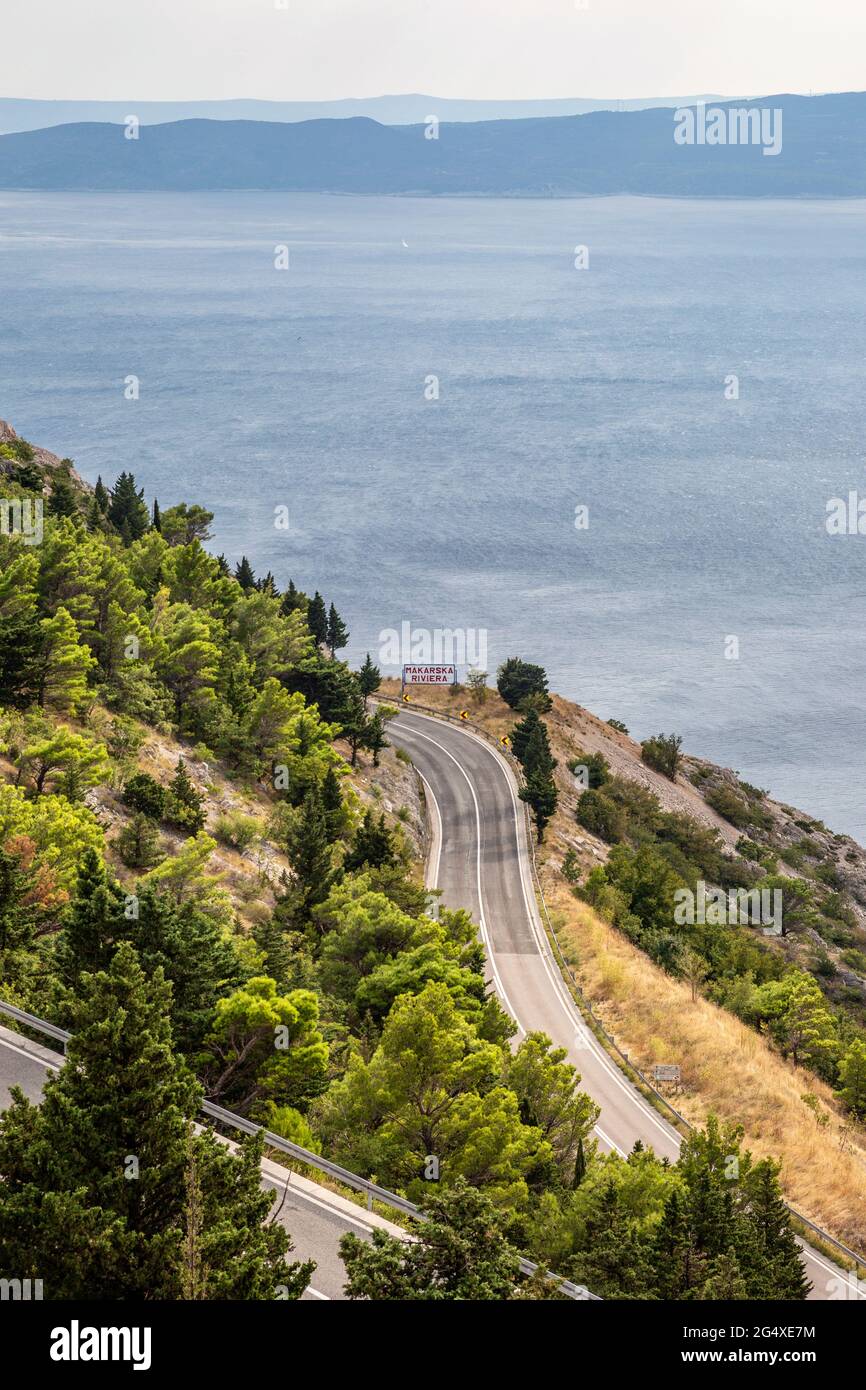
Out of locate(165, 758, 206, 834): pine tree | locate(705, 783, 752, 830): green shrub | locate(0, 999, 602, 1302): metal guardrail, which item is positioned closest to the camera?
locate(0, 999, 602, 1302): metal guardrail

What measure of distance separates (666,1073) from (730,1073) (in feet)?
7.51

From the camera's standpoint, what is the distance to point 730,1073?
154 ft

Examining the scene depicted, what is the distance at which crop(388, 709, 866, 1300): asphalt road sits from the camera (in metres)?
43.0

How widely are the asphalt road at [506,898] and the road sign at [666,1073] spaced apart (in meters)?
1.28

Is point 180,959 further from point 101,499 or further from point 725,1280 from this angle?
point 101,499

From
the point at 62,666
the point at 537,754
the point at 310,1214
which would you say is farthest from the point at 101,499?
the point at 310,1214

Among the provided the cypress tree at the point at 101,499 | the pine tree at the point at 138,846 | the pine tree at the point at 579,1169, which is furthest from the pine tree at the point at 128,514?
the pine tree at the point at 579,1169

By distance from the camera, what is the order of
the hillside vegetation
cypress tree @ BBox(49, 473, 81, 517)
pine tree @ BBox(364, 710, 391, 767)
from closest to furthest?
the hillside vegetation
pine tree @ BBox(364, 710, 391, 767)
cypress tree @ BBox(49, 473, 81, 517)

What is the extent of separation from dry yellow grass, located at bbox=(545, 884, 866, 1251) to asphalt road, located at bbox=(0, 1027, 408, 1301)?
19.5m

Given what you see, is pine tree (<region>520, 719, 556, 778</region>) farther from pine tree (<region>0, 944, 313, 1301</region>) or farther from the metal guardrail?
pine tree (<region>0, 944, 313, 1301</region>)

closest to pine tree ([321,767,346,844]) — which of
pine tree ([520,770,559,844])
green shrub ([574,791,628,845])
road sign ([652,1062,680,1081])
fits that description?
pine tree ([520,770,559,844])

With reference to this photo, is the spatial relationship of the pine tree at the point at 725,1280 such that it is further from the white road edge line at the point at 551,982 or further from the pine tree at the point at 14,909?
the pine tree at the point at 14,909

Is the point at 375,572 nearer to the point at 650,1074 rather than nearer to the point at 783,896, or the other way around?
the point at 783,896

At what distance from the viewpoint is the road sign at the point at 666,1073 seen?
4647 centimetres
